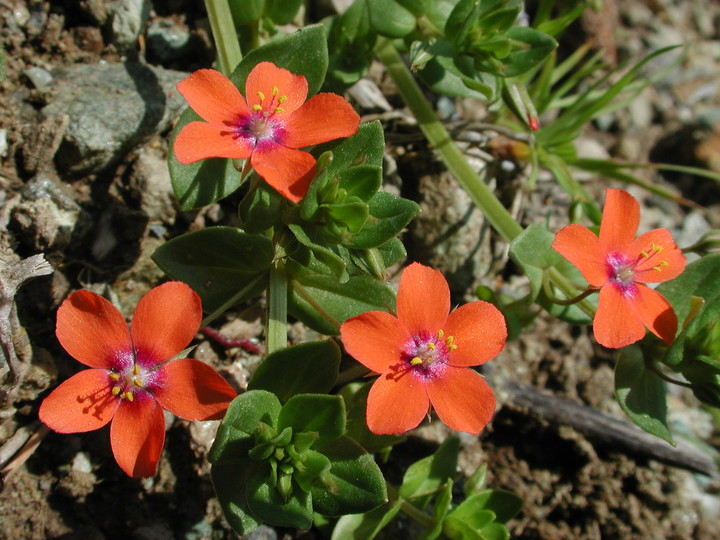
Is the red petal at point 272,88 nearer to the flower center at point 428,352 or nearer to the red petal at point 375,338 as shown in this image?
the red petal at point 375,338

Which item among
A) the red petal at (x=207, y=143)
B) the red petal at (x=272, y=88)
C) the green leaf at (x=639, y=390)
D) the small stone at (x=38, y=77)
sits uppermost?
the red petal at (x=272, y=88)

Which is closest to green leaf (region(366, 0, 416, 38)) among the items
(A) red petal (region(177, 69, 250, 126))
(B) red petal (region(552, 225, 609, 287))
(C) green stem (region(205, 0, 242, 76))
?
(C) green stem (region(205, 0, 242, 76))

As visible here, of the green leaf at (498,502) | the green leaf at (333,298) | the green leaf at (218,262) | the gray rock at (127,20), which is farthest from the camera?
the gray rock at (127,20)

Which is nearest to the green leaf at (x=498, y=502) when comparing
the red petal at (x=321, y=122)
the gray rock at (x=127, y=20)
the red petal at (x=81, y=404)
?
the red petal at (x=81, y=404)

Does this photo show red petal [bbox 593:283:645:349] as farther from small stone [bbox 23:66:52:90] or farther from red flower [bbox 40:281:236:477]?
small stone [bbox 23:66:52:90]

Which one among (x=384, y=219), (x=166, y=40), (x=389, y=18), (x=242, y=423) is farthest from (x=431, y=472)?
(x=166, y=40)

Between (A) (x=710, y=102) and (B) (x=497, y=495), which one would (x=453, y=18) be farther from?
(A) (x=710, y=102)

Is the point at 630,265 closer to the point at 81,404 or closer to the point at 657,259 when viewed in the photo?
the point at 657,259
